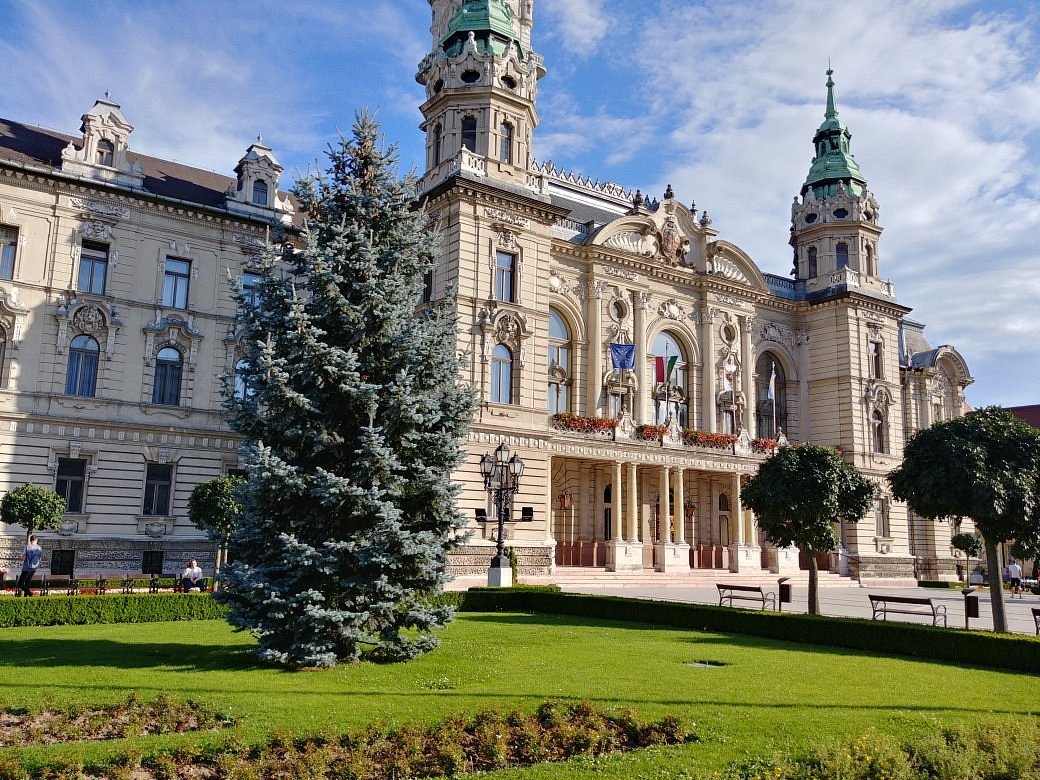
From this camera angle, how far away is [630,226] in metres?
50.1

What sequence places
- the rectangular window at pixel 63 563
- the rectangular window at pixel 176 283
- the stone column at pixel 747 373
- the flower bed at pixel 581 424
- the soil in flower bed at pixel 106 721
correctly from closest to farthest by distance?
the soil in flower bed at pixel 106 721 < the rectangular window at pixel 63 563 < the rectangular window at pixel 176 283 < the flower bed at pixel 581 424 < the stone column at pixel 747 373

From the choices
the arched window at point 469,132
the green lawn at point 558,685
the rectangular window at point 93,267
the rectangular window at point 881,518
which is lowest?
the green lawn at point 558,685

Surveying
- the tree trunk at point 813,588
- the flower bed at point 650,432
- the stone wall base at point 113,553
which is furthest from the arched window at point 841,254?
the stone wall base at point 113,553

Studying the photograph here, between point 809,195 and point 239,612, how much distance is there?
55.3 metres

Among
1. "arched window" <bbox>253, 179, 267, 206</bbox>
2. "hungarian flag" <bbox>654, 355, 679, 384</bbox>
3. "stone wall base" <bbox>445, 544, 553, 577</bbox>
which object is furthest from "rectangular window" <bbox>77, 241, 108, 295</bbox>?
"hungarian flag" <bbox>654, 355, 679, 384</bbox>

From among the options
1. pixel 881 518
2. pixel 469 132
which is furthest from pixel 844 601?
pixel 469 132

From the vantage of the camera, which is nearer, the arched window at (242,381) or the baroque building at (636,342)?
the arched window at (242,381)

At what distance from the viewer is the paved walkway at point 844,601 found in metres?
→ 29.9

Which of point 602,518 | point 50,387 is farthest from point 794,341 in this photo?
point 50,387

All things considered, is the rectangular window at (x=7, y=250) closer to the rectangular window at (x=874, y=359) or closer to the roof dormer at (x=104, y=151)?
the roof dormer at (x=104, y=151)

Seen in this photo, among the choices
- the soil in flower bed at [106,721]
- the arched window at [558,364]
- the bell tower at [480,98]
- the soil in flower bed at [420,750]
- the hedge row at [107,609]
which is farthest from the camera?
the arched window at [558,364]

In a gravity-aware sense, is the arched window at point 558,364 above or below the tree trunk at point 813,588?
above

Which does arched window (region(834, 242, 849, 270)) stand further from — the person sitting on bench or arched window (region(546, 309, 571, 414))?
the person sitting on bench

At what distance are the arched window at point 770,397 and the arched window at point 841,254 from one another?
→ 8515mm
